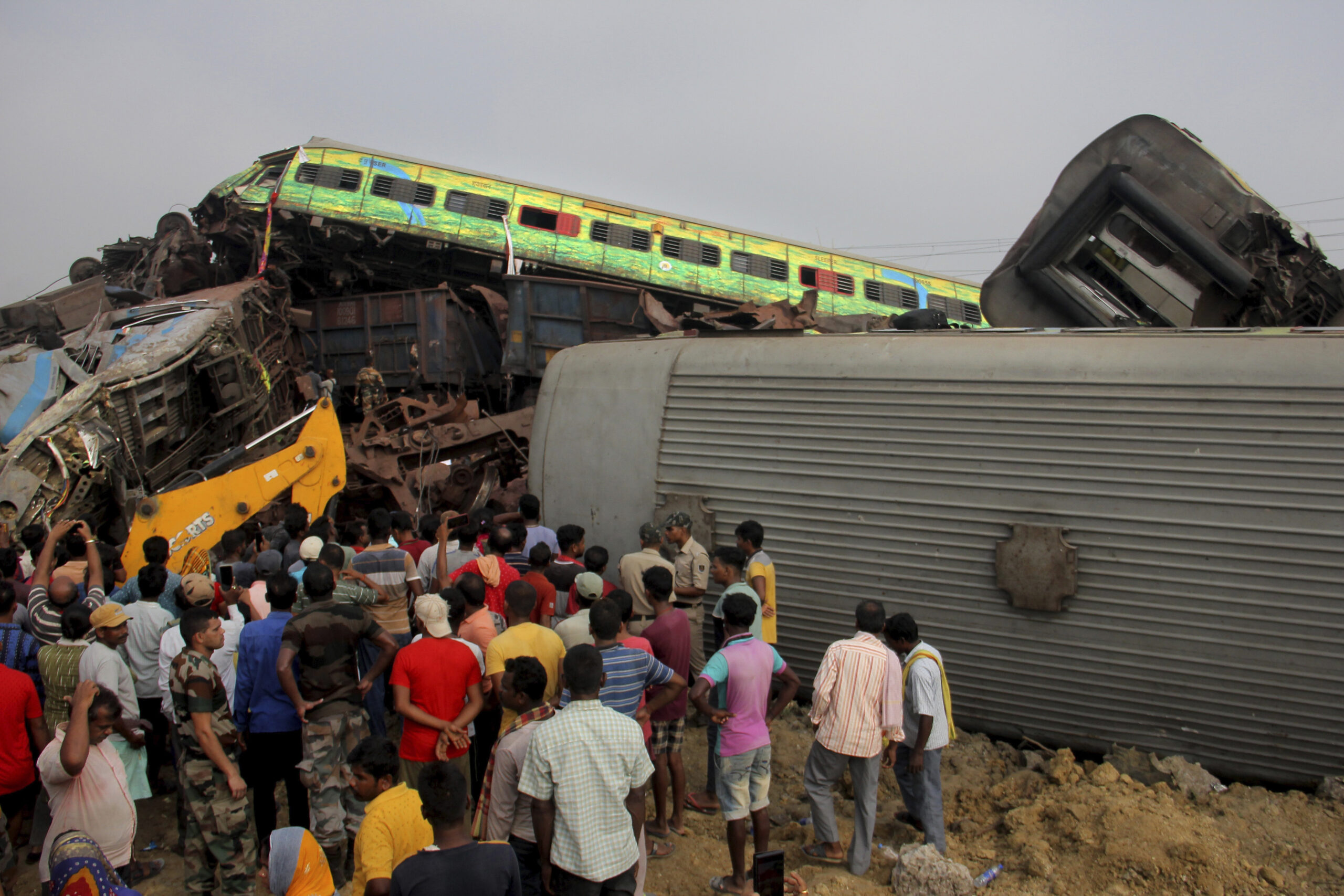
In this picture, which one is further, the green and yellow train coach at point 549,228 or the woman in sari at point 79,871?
the green and yellow train coach at point 549,228

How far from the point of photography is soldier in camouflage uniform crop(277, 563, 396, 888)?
4332 mm

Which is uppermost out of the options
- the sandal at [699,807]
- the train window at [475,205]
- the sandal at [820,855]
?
the train window at [475,205]

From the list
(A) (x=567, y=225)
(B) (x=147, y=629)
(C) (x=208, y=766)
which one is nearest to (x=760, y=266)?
(A) (x=567, y=225)

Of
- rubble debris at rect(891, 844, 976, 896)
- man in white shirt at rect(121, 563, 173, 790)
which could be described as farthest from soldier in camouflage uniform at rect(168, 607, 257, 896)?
rubble debris at rect(891, 844, 976, 896)

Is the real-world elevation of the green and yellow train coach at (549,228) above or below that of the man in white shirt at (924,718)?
above

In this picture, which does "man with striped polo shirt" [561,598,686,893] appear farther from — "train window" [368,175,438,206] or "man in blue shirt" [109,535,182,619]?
"train window" [368,175,438,206]

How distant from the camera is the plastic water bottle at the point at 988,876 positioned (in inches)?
179

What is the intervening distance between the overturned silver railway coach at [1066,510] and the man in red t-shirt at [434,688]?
286 centimetres

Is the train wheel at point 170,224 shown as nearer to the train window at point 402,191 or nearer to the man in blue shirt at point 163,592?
the train window at point 402,191

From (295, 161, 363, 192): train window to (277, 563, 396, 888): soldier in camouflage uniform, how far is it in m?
15.1

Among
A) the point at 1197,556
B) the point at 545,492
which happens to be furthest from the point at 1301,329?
the point at 545,492

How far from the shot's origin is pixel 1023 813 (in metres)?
5.07

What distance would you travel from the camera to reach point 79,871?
287 centimetres

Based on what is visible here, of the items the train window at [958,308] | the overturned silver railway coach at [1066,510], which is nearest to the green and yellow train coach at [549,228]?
the train window at [958,308]
